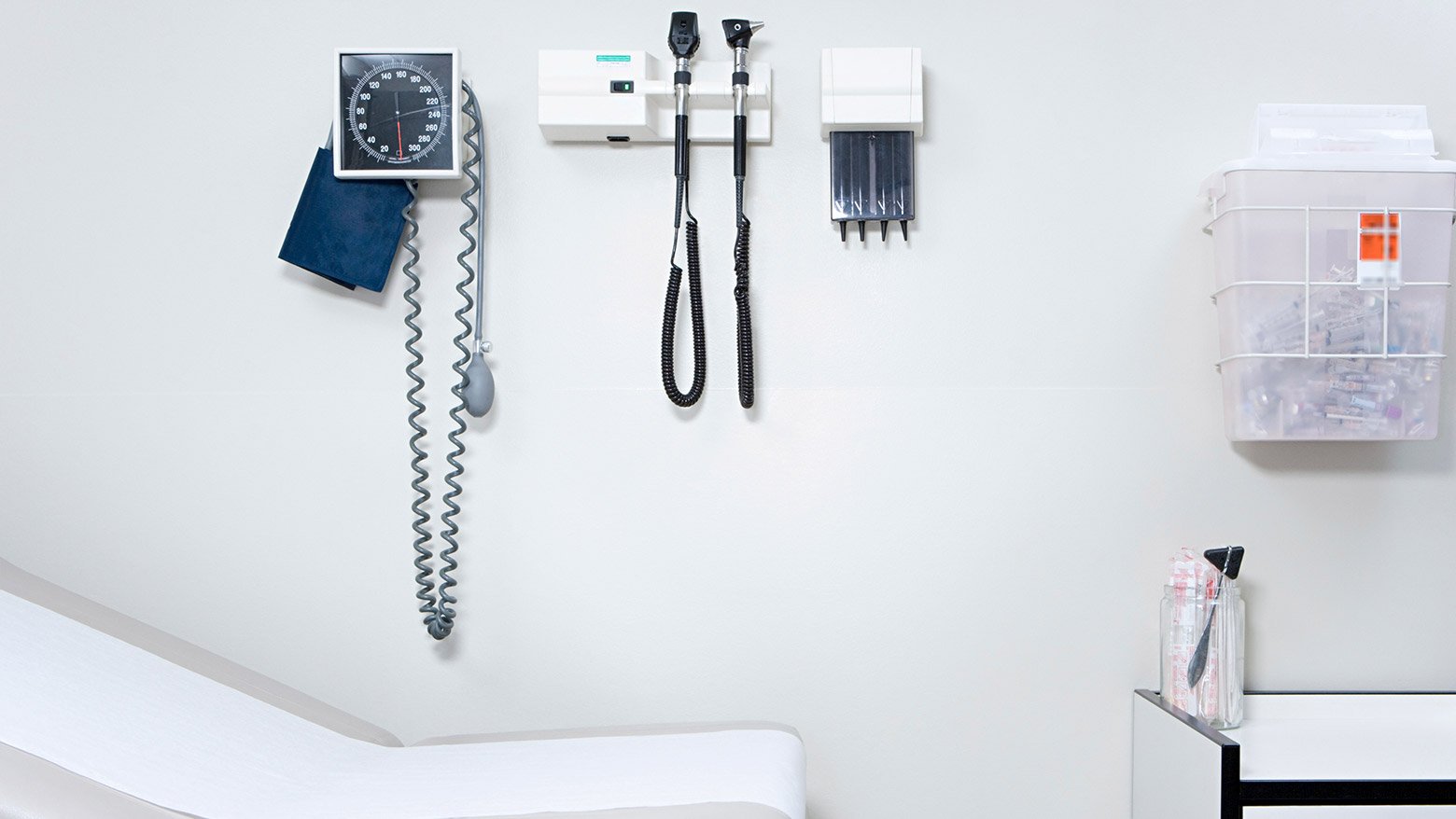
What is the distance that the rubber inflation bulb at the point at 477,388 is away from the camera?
5.19 feet

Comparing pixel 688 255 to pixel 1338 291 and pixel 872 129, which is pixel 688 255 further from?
pixel 1338 291

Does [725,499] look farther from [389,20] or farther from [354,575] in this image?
[389,20]

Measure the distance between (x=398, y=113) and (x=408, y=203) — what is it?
0.48 ft

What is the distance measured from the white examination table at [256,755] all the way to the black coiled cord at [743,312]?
535 millimetres

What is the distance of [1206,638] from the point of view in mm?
1457

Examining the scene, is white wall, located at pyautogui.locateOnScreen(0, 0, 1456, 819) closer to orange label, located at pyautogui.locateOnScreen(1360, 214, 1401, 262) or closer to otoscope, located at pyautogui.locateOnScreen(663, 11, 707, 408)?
otoscope, located at pyautogui.locateOnScreen(663, 11, 707, 408)

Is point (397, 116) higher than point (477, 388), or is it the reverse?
point (397, 116)

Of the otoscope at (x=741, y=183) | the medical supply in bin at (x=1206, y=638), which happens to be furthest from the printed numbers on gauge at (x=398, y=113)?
the medical supply in bin at (x=1206, y=638)

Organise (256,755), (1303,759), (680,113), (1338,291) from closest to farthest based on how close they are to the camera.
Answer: (256,755) → (1303,759) → (1338,291) → (680,113)

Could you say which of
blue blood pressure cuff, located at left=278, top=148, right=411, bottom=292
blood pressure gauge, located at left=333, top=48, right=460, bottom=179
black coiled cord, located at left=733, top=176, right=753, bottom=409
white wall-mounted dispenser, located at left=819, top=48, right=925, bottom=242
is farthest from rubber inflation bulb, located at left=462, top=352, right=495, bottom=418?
white wall-mounted dispenser, located at left=819, top=48, right=925, bottom=242

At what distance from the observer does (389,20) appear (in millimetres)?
1649

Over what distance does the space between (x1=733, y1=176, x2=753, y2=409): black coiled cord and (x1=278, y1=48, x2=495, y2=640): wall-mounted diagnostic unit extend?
1.37 feet

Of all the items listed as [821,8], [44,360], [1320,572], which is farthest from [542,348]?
[1320,572]

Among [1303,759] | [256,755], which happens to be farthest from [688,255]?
[1303,759]
